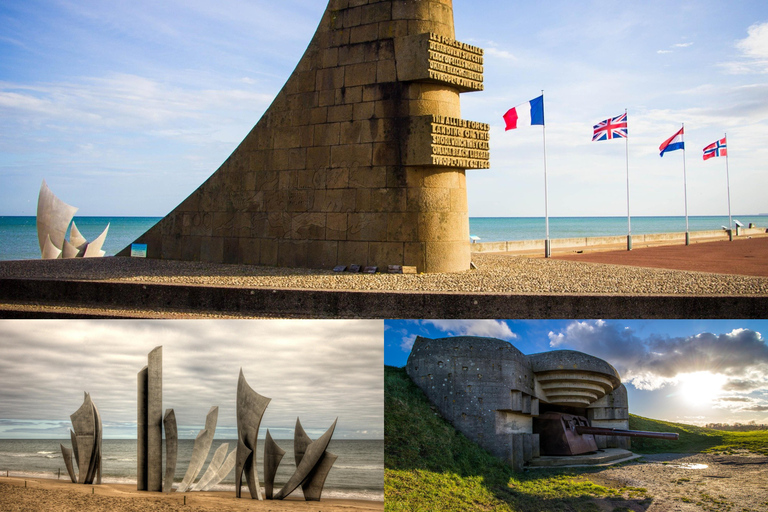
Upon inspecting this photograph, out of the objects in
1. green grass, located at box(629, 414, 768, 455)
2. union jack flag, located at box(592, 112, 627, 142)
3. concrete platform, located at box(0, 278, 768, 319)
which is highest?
union jack flag, located at box(592, 112, 627, 142)

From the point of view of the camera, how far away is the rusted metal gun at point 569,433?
222 inches

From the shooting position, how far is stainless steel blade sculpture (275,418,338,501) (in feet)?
19.7

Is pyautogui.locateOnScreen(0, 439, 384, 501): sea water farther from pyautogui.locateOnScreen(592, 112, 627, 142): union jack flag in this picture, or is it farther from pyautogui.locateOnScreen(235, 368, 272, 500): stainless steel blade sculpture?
pyautogui.locateOnScreen(592, 112, 627, 142): union jack flag

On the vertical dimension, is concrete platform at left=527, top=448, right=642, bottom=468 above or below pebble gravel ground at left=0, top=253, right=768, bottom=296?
below

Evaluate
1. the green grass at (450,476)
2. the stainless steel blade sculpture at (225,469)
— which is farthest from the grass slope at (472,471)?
the stainless steel blade sculpture at (225,469)

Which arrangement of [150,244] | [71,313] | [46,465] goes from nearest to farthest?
[46,465] → [71,313] → [150,244]

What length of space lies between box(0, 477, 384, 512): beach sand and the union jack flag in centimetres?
2372

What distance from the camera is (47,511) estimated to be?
6340 millimetres

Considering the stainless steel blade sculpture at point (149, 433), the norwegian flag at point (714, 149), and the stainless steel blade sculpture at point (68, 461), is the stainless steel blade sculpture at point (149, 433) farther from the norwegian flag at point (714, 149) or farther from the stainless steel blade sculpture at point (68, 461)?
the norwegian flag at point (714, 149)

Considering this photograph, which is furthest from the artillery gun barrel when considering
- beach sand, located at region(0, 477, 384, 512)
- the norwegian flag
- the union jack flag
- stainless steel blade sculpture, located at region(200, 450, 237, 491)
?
the norwegian flag

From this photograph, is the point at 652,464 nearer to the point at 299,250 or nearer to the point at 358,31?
the point at 299,250

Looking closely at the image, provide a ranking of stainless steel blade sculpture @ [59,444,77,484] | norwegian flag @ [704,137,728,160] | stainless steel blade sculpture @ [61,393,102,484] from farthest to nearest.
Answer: norwegian flag @ [704,137,728,160] → stainless steel blade sculpture @ [59,444,77,484] → stainless steel blade sculpture @ [61,393,102,484]

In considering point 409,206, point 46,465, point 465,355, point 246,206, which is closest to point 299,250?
point 246,206

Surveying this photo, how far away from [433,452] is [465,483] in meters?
0.36
